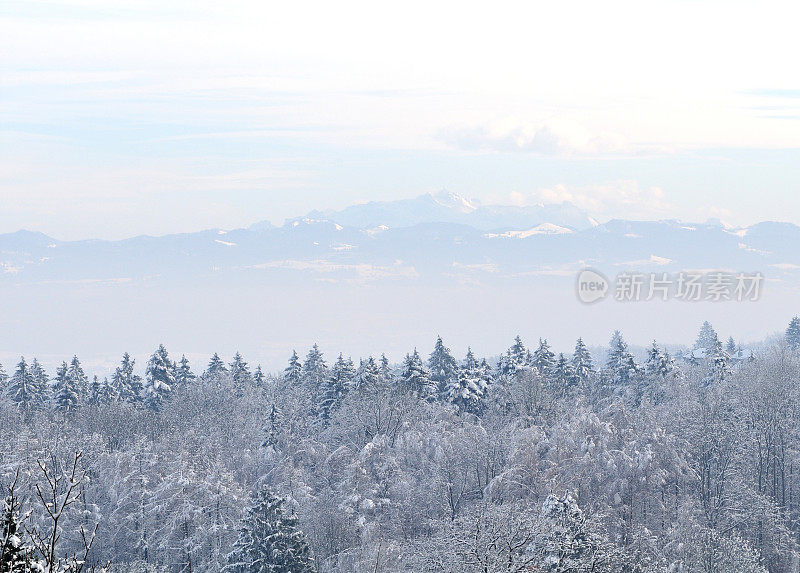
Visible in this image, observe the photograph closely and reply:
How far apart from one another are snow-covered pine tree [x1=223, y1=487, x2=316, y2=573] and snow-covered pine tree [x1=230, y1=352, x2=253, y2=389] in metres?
40.1

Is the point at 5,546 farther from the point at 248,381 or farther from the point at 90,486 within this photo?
the point at 248,381

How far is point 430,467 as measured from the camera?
54.9 m

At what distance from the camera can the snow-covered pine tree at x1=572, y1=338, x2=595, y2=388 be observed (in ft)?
246

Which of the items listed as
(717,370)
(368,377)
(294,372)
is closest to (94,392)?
(294,372)

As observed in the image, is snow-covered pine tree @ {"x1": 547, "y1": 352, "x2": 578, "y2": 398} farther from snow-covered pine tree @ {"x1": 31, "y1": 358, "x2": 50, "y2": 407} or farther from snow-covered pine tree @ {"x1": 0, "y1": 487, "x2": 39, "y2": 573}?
snow-covered pine tree @ {"x1": 0, "y1": 487, "x2": 39, "y2": 573}

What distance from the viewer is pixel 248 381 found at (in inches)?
3182

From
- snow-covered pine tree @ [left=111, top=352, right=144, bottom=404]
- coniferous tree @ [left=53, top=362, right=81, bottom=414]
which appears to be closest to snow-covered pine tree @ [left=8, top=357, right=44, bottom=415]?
coniferous tree @ [left=53, top=362, right=81, bottom=414]

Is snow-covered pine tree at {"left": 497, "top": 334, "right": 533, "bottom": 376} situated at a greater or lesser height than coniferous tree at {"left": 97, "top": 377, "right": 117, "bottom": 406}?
greater

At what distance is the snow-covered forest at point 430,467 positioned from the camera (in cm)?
3841

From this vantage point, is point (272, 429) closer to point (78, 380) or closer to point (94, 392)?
point (94, 392)

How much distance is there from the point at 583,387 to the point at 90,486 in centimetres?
4173

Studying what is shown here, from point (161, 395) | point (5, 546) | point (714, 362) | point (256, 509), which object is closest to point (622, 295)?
point (714, 362)

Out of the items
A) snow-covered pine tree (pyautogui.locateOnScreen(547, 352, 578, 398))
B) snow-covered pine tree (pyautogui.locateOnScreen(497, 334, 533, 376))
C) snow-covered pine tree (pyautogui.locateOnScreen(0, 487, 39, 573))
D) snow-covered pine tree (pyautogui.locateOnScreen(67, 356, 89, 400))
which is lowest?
Result: snow-covered pine tree (pyautogui.locateOnScreen(67, 356, 89, 400))

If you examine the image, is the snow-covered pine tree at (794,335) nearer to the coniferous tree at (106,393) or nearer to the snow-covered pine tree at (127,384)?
the snow-covered pine tree at (127,384)
